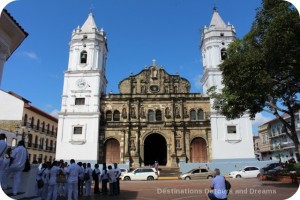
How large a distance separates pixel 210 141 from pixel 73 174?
81.8ft

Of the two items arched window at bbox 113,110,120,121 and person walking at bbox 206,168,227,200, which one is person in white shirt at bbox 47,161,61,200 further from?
arched window at bbox 113,110,120,121

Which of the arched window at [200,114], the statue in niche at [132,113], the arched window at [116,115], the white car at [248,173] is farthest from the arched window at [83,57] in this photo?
the white car at [248,173]

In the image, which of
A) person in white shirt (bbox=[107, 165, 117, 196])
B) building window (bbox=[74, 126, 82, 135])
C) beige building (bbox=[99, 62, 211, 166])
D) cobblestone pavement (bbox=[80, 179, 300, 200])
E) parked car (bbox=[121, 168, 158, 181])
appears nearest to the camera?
cobblestone pavement (bbox=[80, 179, 300, 200])

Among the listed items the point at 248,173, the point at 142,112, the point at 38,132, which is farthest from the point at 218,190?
the point at 38,132

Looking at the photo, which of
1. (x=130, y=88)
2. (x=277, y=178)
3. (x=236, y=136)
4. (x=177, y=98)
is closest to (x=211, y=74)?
(x=177, y=98)

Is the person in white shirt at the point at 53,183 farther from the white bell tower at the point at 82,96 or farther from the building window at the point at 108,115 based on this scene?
the building window at the point at 108,115

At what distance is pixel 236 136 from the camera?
106ft

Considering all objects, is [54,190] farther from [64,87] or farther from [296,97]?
[64,87]

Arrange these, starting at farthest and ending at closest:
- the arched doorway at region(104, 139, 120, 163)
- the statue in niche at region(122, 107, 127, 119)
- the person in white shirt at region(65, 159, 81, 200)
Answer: the statue in niche at region(122, 107, 127, 119)
the arched doorway at region(104, 139, 120, 163)
the person in white shirt at region(65, 159, 81, 200)

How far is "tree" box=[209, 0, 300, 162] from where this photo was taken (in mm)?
11195

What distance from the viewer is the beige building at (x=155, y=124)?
1299 inches

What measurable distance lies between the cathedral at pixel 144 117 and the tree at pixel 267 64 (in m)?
15.8

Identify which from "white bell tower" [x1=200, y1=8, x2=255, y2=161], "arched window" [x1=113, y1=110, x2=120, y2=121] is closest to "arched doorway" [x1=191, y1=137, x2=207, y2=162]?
"white bell tower" [x1=200, y1=8, x2=255, y2=161]

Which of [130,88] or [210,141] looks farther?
[130,88]
